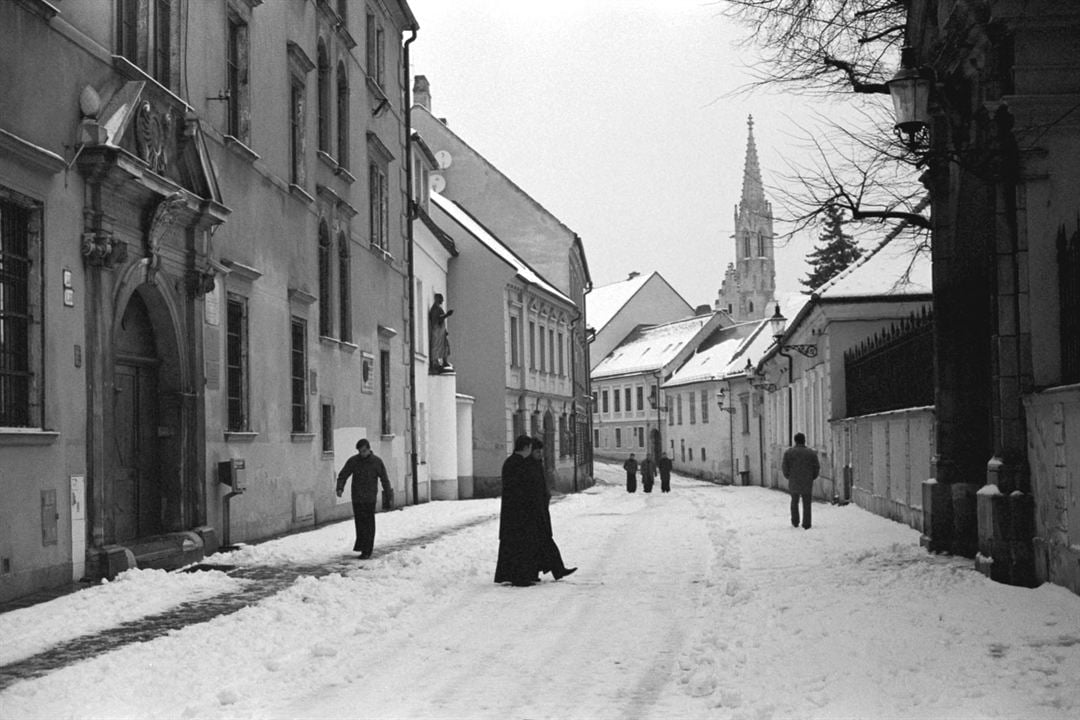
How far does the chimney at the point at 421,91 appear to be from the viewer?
54562mm

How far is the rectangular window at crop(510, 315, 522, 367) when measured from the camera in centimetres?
4531

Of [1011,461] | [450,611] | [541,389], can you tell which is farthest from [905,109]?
[541,389]

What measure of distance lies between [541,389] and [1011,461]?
122 ft

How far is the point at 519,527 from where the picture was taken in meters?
14.8

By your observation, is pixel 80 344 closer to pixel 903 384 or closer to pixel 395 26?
pixel 903 384

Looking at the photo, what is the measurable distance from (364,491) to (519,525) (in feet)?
11.6

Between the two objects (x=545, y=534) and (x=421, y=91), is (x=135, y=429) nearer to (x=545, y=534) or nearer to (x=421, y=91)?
(x=545, y=534)

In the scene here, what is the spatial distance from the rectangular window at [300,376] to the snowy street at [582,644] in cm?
563

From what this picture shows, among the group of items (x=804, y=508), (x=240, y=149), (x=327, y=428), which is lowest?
(x=804, y=508)

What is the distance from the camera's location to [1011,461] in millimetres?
13109

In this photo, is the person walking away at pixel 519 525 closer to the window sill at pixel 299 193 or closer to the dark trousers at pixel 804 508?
the window sill at pixel 299 193

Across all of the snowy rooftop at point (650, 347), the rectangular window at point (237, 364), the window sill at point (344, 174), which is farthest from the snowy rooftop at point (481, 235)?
the snowy rooftop at point (650, 347)

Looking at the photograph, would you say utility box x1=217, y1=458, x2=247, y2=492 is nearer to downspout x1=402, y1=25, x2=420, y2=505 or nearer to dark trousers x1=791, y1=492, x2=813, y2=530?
dark trousers x1=791, y1=492, x2=813, y2=530

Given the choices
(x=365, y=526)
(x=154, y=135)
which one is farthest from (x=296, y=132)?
(x=365, y=526)
